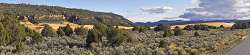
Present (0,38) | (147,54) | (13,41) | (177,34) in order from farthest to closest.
→ (177,34) → (13,41) → (0,38) → (147,54)

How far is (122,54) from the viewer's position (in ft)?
110

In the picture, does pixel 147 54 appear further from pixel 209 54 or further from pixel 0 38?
pixel 0 38

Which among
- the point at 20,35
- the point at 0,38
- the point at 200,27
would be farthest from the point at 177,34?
the point at 200,27

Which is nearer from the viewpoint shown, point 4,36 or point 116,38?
point 116,38

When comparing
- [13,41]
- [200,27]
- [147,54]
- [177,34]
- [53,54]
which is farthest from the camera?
[200,27]

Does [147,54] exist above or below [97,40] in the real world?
above

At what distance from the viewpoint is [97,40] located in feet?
171

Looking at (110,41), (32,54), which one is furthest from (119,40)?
(32,54)

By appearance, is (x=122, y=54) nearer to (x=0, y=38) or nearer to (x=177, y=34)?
(x=0, y=38)

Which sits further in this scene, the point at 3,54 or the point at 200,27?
the point at 200,27

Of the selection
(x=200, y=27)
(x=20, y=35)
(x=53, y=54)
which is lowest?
(x=200, y=27)

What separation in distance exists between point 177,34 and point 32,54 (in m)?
46.5

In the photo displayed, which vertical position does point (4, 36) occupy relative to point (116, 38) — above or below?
below

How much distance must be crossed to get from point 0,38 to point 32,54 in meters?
15.4
